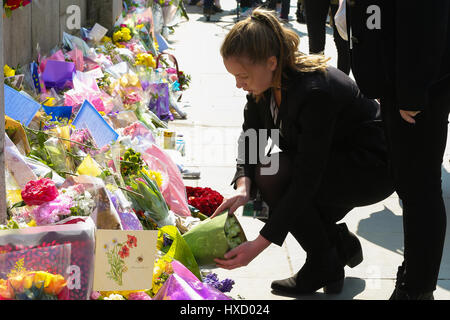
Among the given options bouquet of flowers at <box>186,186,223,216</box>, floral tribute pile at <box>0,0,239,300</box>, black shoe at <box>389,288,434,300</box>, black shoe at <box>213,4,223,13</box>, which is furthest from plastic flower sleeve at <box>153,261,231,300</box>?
black shoe at <box>213,4,223,13</box>

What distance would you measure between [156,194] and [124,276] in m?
1.02

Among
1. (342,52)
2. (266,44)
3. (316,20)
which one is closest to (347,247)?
(266,44)

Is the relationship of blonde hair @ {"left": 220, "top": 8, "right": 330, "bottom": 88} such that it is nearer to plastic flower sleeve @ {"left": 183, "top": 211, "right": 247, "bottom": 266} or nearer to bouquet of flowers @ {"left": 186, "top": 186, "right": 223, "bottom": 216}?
plastic flower sleeve @ {"left": 183, "top": 211, "right": 247, "bottom": 266}

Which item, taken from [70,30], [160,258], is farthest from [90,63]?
[160,258]

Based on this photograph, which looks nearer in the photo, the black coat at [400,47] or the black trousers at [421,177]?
the black coat at [400,47]

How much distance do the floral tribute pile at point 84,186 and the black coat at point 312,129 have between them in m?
0.33

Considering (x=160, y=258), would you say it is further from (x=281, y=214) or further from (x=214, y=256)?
(x=281, y=214)

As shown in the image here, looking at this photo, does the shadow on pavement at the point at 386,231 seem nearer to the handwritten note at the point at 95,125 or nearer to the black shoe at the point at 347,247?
the black shoe at the point at 347,247

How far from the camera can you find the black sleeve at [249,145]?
3.02 meters

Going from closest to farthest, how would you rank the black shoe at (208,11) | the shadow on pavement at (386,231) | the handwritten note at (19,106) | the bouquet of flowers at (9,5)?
the handwritten note at (19,106) → the shadow on pavement at (386,231) → the bouquet of flowers at (9,5) → the black shoe at (208,11)

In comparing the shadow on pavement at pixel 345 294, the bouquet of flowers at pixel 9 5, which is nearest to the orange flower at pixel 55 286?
the shadow on pavement at pixel 345 294

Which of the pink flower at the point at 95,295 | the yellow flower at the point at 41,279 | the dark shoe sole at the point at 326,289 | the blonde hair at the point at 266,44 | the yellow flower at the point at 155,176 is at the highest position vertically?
the blonde hair at the point at 266,44

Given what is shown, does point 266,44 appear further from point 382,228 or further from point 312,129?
point 382,228

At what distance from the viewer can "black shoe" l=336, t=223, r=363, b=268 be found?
318cm
